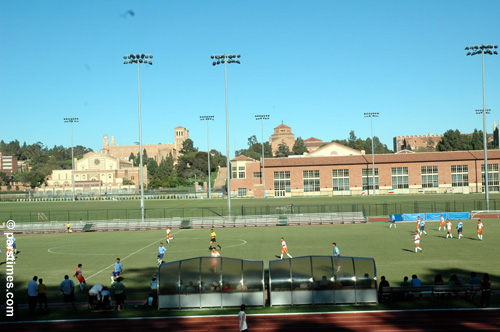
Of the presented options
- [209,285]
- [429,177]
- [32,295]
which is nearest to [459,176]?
[429,177]

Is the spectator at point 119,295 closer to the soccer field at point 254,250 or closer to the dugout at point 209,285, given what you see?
the dugout at point 209,285

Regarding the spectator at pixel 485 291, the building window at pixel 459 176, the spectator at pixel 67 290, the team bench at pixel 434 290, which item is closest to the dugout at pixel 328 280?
the team bench at pixel 434 290

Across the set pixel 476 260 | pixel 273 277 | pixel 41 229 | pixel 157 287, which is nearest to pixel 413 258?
pixel 476 260

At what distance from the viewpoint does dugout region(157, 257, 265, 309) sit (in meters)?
17.5

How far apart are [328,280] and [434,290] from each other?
157 inches

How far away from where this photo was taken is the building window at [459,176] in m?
94.1

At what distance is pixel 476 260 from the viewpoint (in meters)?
25.9

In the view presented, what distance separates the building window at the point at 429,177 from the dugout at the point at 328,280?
83606 millimetres

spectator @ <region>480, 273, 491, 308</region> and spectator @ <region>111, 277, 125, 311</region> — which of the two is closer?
spectator @ <region>480, 273, 491, 308</region>

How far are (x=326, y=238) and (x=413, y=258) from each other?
1090 centimetres

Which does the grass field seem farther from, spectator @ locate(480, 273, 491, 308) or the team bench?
spectator @ locate(480, 273, 491, 308)

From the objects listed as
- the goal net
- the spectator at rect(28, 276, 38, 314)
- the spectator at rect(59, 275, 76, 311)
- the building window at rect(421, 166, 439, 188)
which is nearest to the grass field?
the spectator at rect(59, 275, 76, 311)

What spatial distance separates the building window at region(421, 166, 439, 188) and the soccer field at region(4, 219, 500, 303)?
161ft

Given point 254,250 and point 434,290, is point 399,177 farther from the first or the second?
point 434,290
